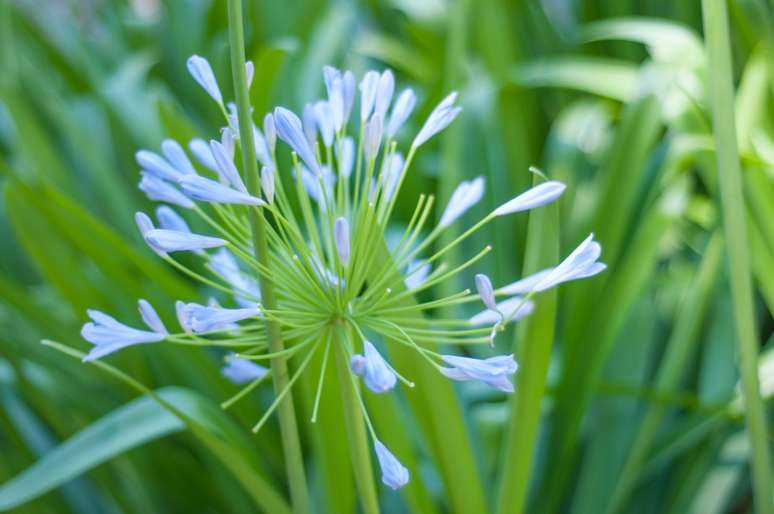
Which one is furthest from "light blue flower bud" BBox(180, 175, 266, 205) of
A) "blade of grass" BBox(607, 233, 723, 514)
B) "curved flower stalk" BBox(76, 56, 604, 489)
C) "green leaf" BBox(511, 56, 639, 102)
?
"green leaf" BBox(511, 56, 639, 102)

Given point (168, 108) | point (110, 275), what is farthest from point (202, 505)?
point (168, 108)

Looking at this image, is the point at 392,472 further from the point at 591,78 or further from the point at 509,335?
the point at 591,78

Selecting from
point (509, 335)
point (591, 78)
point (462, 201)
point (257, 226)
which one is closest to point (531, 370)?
point (462, 201)

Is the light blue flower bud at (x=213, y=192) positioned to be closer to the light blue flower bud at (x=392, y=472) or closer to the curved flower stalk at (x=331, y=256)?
the curved flower stalk at (x=331, y=256)

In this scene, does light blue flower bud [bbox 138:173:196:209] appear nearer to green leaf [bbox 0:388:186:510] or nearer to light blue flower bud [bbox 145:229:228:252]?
light blue flower bud [bbox 145:229:228:252]

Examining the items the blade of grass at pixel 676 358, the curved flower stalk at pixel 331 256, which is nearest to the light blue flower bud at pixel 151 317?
the curved flower stalk at pixel 331 256
